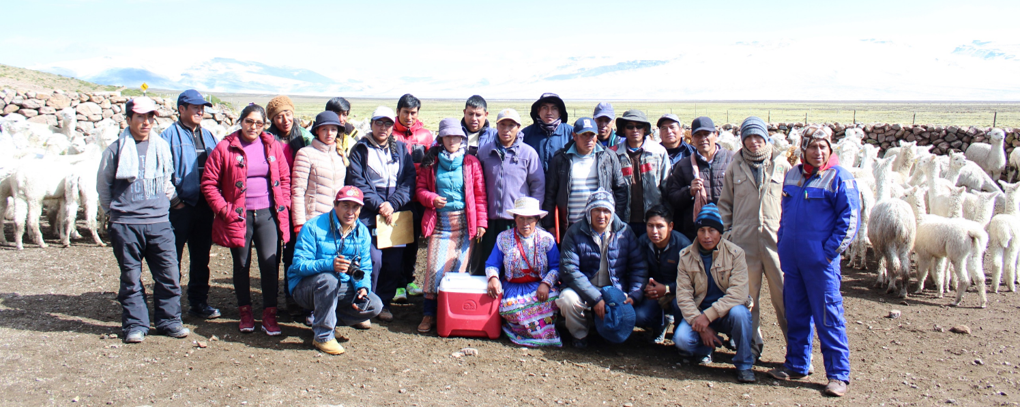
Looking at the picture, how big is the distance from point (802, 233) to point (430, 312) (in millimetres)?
3119

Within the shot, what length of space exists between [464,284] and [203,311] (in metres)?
2.46

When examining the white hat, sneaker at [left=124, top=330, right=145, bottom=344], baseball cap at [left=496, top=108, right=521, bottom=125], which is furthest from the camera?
baseball cap at [left=496, top=108, right=521, bottom=125]

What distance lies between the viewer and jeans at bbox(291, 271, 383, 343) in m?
5.04

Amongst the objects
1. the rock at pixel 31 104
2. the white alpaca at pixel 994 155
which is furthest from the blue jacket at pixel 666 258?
the rock at pixel 31 104

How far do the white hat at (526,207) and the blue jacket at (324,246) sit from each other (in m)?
1.24

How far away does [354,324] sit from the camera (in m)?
5.71

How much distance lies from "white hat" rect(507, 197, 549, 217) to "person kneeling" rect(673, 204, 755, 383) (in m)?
1.20

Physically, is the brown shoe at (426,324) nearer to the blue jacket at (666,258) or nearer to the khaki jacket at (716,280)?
the blue jacket at (666,258)

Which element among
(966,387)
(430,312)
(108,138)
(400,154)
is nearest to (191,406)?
(430,312)

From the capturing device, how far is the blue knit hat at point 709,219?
4.89 meters

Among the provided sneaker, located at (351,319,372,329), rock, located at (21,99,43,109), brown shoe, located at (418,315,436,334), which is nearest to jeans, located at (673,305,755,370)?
brown shoe, located at (418,315,436,334)

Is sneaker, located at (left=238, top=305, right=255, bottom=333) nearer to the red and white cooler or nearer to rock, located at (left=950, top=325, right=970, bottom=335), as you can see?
the red and white cooler

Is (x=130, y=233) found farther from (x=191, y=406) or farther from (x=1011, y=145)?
(x=1011, y=145)

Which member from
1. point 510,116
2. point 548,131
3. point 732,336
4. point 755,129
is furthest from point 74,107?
point 732,336
